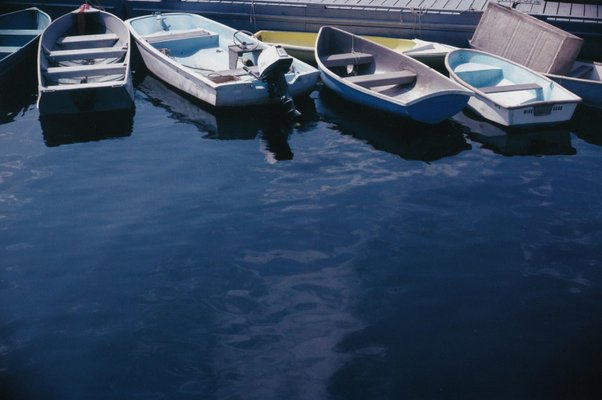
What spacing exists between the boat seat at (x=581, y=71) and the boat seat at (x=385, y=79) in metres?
4.45

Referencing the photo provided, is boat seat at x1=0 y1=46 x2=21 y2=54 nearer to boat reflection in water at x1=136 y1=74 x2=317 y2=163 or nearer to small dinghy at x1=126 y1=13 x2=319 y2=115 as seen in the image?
small dinghy at x1=126 y1=13 x2=319 y2=115

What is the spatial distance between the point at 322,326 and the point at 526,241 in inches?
161

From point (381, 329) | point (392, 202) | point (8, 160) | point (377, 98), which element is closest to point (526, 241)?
point (392, 202)

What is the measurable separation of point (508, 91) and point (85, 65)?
36.6 feet

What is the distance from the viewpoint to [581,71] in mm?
14852

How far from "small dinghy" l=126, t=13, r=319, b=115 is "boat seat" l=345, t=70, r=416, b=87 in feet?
3.78

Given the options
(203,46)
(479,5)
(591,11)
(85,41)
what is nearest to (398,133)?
(203,46)

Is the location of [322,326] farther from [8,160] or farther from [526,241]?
[8,160]

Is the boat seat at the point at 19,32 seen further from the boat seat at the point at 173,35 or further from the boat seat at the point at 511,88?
the boat seat at the point at 511,88

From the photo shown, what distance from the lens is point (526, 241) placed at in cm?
934

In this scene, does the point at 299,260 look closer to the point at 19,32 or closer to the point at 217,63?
the point at 217,63

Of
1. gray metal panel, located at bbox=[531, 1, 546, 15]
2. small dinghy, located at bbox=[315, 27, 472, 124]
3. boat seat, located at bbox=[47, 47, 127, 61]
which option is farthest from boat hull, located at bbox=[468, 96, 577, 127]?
boat seat, located at bbox=[47, 47, 127, 61]

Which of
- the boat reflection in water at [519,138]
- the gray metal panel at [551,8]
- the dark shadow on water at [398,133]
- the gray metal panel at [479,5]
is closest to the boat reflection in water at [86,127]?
the dark shadow on water at [398,133]

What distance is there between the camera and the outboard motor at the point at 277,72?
12617mm
